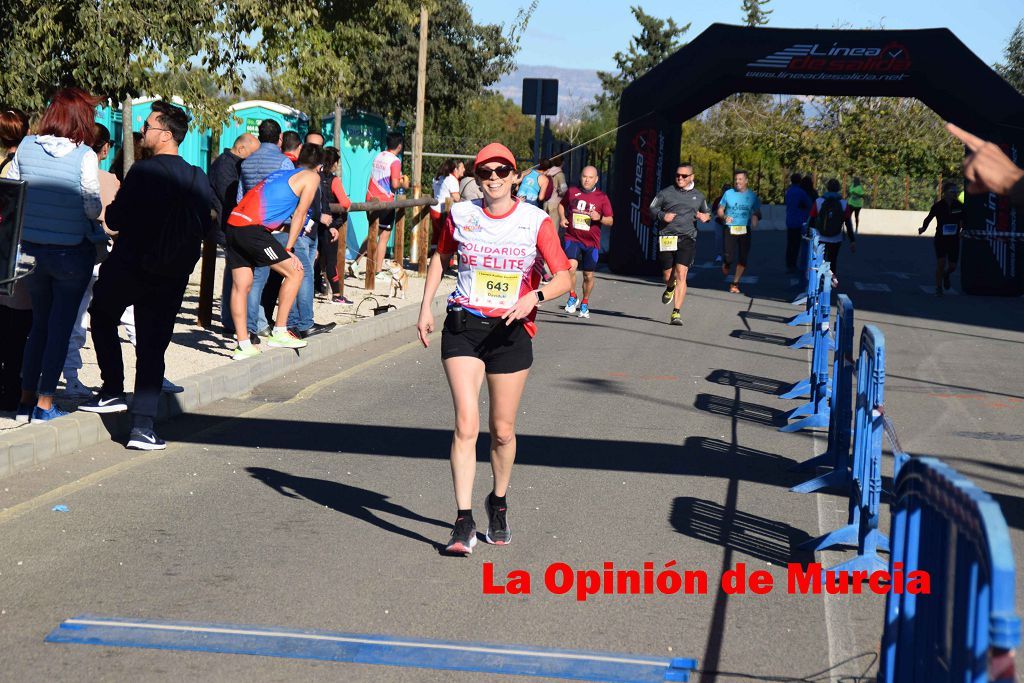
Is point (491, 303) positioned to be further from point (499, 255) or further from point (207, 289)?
point (207, 289)

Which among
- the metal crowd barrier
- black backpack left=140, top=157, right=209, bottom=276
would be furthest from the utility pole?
black backpack left=140, top=157, right=209, bottom=276

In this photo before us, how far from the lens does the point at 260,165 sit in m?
12.1

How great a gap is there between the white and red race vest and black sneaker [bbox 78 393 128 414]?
3.30m

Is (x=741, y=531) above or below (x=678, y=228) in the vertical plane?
below

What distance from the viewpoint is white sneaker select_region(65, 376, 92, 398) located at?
9.40 m

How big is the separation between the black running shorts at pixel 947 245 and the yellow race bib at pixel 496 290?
59.3 feet

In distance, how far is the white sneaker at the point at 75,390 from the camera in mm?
9398

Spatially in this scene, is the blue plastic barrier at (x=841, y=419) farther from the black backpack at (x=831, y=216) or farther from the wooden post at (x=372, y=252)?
the black backpack at (x=831, y=216)

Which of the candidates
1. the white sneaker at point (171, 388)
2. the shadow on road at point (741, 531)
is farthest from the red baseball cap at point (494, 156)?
the white sneaker at point (171, 388)

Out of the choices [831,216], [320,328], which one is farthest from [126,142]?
[831,216]

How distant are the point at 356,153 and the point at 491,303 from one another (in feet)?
60.0

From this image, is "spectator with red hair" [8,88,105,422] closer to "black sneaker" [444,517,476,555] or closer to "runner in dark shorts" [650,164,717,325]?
"black sneaker" [444,517,476,555]

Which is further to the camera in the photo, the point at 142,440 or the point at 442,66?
the point at 442,66

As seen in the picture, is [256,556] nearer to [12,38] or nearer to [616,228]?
[12,38]
